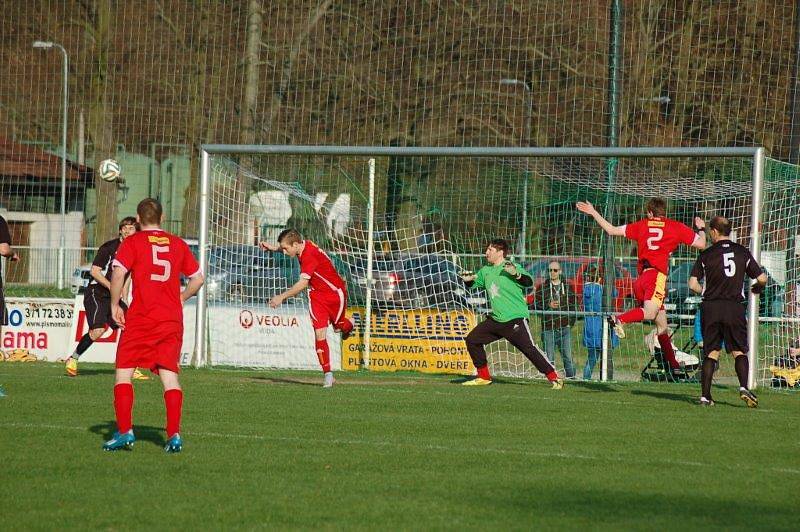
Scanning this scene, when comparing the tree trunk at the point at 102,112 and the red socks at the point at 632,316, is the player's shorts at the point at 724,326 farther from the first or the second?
the tree trunk at the point at 102,112

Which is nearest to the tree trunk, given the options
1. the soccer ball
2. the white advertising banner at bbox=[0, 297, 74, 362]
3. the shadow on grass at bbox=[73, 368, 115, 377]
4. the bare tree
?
the bare tree

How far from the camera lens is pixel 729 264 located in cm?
1319

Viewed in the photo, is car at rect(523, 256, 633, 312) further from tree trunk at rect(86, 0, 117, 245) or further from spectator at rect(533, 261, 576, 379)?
tree trunk at rect(86, 0, 117, 245)

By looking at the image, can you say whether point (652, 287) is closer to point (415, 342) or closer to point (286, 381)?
point (286, 381)

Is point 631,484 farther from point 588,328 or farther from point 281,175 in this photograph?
point 281,175

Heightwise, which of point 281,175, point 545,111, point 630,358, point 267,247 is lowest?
point 630,358

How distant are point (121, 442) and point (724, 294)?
689 centimetres

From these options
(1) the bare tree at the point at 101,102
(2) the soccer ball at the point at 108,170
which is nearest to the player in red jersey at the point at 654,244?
(2) the soccer ball at the point at 108,170

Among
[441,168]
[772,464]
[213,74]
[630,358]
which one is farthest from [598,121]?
[772,464]

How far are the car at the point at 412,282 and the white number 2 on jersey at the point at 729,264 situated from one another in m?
6.64

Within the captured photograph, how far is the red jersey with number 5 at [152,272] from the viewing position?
9289 mm

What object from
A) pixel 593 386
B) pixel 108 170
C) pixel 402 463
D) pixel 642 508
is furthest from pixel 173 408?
pixel 108 170

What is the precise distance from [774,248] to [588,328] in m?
2.91

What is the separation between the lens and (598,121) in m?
Answer: 22.8
